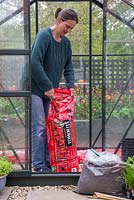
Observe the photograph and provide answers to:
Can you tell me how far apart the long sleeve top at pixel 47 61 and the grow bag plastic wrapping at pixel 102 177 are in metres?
0.85

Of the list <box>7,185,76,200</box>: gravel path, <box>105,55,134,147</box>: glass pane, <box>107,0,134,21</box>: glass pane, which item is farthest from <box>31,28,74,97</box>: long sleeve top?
<box>7,185,76,200</box>: gravel path

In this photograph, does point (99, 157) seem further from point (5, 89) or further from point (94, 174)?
point (5, 89)

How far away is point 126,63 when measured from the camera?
401cm

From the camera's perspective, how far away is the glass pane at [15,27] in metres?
3.37

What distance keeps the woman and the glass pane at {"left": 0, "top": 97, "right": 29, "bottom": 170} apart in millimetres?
280

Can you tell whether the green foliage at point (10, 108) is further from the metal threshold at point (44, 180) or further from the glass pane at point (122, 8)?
the glass pane at point (122, 8)

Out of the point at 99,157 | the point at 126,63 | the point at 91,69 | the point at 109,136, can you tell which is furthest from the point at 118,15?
the point at 99,157

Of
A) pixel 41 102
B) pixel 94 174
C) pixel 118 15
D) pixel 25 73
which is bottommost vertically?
pixel 94 174

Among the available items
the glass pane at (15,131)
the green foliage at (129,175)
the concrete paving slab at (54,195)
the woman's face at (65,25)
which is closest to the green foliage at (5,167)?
the glass pane at (15,131)

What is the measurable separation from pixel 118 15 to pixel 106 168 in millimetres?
1609

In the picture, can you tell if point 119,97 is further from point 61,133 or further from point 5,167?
point 5,167

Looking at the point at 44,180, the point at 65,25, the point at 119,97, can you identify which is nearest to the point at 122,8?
the point at 65,25

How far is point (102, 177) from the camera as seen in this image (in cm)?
323

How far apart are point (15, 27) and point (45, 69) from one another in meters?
0.59
